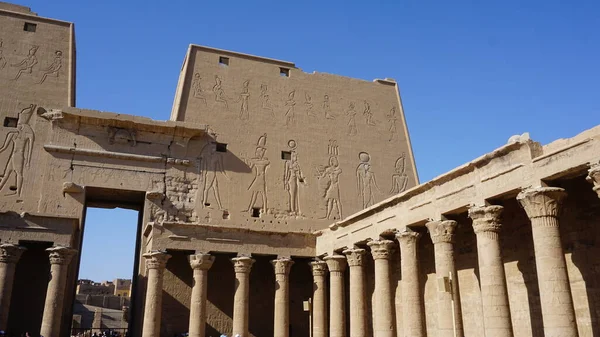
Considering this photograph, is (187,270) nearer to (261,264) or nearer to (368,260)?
(261,264)

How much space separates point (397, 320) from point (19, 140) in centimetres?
1402

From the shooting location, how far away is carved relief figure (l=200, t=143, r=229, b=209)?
1955 cm

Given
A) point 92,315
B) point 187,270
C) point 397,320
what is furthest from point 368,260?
point 92,315

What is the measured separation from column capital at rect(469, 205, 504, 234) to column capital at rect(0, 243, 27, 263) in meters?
12.9

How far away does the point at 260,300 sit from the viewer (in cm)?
1962

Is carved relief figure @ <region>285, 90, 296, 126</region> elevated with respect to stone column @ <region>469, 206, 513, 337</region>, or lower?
elevated

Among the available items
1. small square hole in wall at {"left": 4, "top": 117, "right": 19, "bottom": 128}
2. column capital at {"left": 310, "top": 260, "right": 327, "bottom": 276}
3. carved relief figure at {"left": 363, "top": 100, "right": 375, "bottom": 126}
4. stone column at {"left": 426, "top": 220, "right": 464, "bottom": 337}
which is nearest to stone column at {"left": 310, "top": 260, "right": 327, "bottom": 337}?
column capital at {"left": 310, "top": 260, "right": 327, "bottom": 276}

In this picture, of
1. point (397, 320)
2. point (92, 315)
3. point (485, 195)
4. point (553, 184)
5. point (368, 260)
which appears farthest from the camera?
point (92, 315)

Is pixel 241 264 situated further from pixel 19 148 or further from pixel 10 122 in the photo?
pixel 10 122

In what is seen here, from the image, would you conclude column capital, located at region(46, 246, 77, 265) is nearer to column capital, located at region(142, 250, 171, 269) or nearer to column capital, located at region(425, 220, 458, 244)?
column capital, located at region(142, 250, 171, 269)

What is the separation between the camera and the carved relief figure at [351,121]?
74.3 ft

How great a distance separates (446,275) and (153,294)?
345 inches

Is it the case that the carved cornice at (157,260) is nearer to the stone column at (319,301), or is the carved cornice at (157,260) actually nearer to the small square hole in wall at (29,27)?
the stone column at (319,301)

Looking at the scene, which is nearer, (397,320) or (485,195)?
(485,195)
